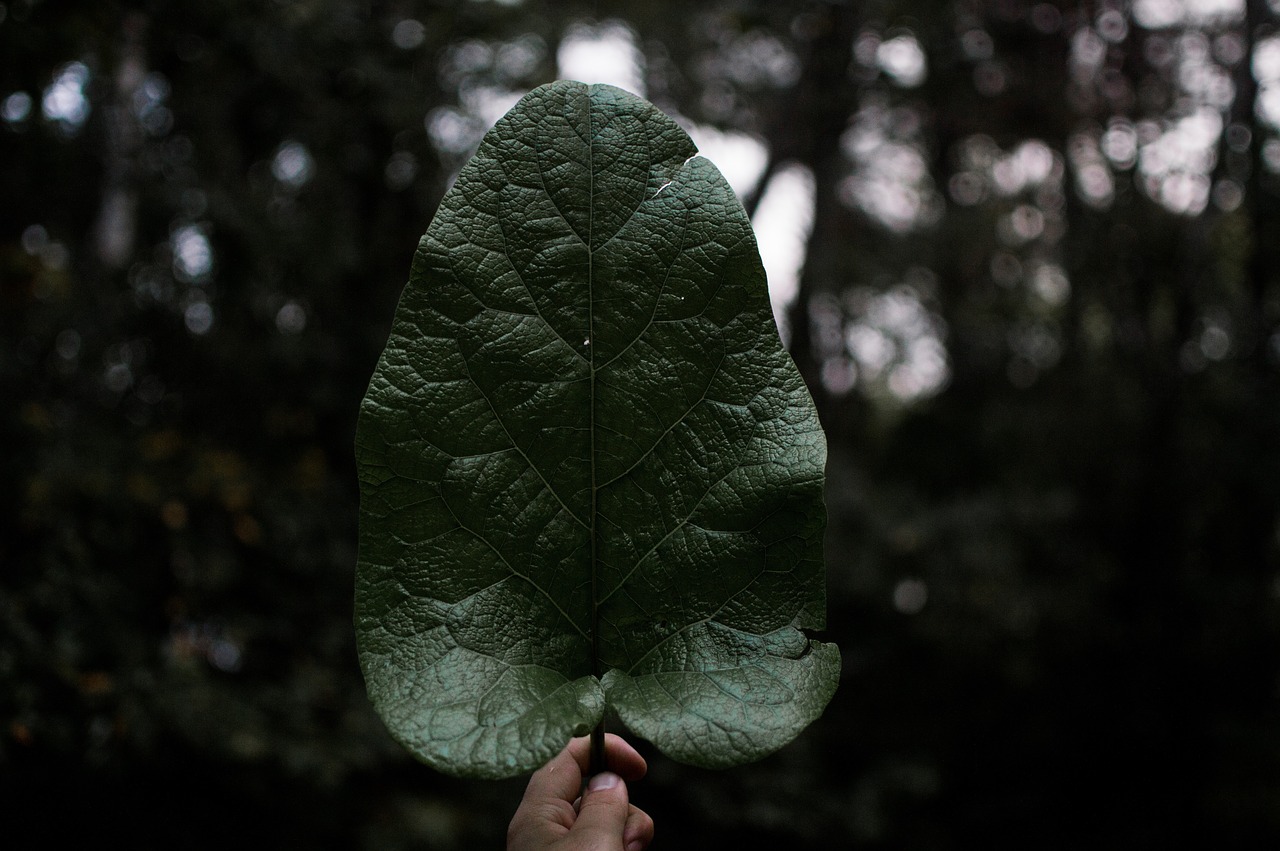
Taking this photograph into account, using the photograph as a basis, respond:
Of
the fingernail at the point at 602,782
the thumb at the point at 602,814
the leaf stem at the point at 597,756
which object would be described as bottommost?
the thumb at the point at 602,814

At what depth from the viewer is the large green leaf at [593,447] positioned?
0.72 meters

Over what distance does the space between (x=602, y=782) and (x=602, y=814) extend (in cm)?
3

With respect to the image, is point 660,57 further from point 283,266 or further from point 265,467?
point 265,467

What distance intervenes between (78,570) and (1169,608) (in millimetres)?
4810

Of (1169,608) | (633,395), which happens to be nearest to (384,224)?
(633,395)

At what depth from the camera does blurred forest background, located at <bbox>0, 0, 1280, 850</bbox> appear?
2840mm

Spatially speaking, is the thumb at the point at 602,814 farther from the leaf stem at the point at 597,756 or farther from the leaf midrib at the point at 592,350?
the leaf midrib at the point at 592,350

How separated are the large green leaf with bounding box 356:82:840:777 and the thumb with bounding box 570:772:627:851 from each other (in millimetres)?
141

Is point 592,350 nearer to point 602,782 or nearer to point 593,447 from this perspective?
point 593,447

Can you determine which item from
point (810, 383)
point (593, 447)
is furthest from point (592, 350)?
point (810, 383)

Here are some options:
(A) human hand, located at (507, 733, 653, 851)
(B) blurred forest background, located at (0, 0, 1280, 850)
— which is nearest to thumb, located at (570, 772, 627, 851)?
(A) human hand, located at (507, 733, 653, 851)

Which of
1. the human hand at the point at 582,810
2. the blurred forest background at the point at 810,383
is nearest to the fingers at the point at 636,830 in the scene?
the human hand at the point at 582,810

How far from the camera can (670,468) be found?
29.7 inches

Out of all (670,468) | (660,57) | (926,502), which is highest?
(660,57)
